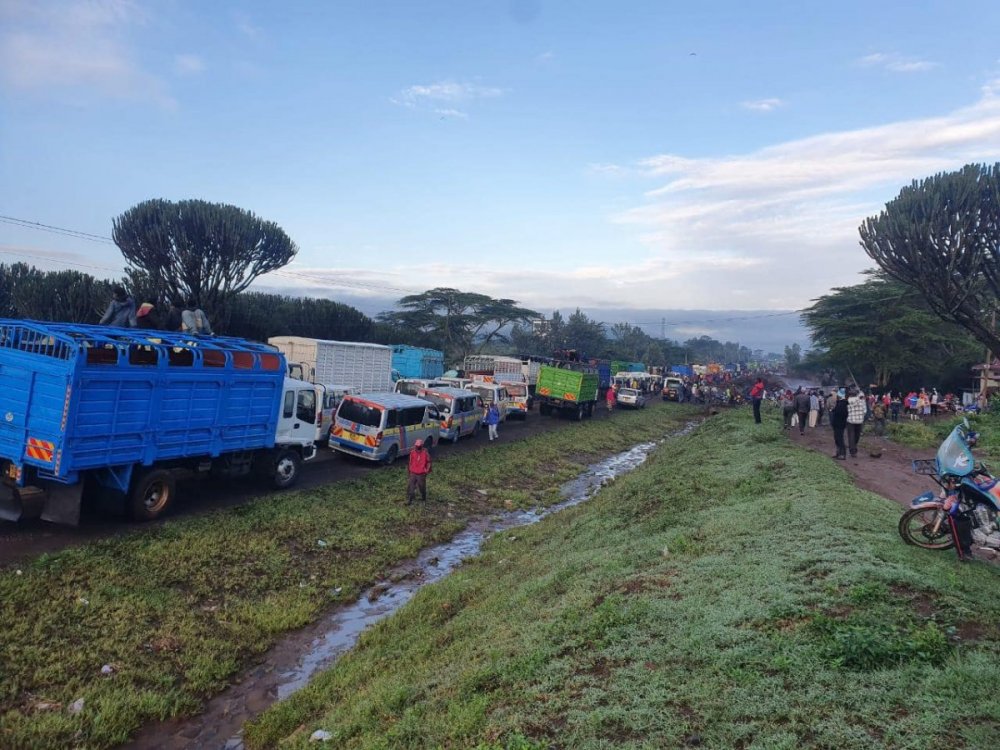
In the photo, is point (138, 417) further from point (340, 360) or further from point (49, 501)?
point (340, 360)

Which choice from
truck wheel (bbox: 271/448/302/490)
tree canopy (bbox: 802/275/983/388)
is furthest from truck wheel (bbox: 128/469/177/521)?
tree canopy (bbox: 802/275/983/388)

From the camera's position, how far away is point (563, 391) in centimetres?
3253

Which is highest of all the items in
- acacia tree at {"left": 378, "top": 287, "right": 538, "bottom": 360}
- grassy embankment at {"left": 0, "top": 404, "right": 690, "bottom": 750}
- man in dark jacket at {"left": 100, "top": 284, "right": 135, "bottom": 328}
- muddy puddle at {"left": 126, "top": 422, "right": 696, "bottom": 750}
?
acacia tree at {"left": 378, "top": 287, "right": 538, "bottom": 360}

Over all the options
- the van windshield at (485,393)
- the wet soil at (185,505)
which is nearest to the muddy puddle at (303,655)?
the wet soil at (185,505)

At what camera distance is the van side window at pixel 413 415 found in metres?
18.0

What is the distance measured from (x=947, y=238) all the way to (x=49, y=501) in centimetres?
2289

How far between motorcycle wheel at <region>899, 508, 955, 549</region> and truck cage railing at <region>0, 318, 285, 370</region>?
38.1 feet

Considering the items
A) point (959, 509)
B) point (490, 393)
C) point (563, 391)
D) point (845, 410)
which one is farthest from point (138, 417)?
point (563, 391)

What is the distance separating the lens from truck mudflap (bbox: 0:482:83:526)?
937 cm

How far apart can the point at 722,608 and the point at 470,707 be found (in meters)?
2.63

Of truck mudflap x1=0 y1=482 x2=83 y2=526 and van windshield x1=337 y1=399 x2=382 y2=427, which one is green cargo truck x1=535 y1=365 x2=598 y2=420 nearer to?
van windshield x1=337 y1=399 x2=382 y2=427

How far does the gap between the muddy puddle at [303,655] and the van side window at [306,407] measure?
480cm

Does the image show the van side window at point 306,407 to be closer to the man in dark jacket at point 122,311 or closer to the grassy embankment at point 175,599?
the grassy embankment at point 175,599

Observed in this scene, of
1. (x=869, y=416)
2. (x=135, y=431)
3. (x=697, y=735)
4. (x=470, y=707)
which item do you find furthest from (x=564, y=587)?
(x=869, y=416)
